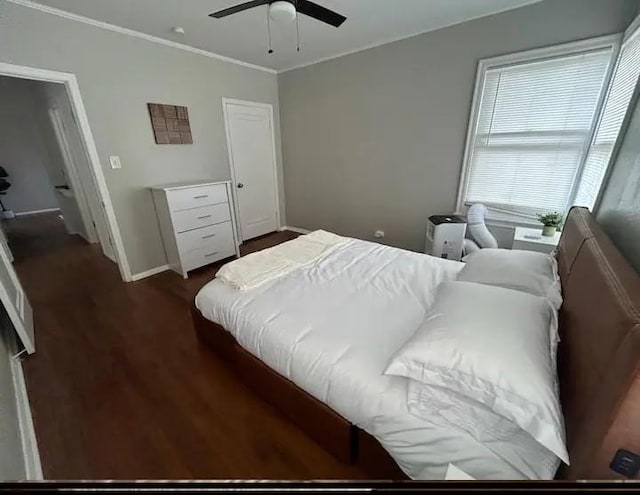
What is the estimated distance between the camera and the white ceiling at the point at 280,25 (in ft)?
7.16

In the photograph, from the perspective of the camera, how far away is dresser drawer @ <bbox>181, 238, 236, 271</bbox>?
3.14 m

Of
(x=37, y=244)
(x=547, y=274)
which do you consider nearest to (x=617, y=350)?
(x=547, y=274)

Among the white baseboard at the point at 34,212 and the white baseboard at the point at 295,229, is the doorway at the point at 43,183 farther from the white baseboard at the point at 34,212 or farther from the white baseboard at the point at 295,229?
the white baseboard at the point at 295,229

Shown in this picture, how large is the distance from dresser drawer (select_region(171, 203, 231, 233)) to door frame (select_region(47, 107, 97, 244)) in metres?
1.97

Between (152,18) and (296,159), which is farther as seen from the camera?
(296,159)

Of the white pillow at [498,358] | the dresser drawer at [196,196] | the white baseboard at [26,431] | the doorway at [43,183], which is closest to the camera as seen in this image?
the white pillow at [498,358]

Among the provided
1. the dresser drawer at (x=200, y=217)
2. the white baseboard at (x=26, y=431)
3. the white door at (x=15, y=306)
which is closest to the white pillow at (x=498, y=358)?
the white baseboard at (x=26, y=431)

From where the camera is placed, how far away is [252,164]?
409cm

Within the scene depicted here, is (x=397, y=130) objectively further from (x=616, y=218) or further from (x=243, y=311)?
(x=243, y=311)

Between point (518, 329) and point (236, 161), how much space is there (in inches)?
151

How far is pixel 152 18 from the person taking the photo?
2361 millimetres

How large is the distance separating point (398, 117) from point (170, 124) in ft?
8.63

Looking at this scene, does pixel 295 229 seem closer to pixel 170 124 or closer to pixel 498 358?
pixel 170 124

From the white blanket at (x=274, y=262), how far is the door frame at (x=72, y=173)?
3.43 m
